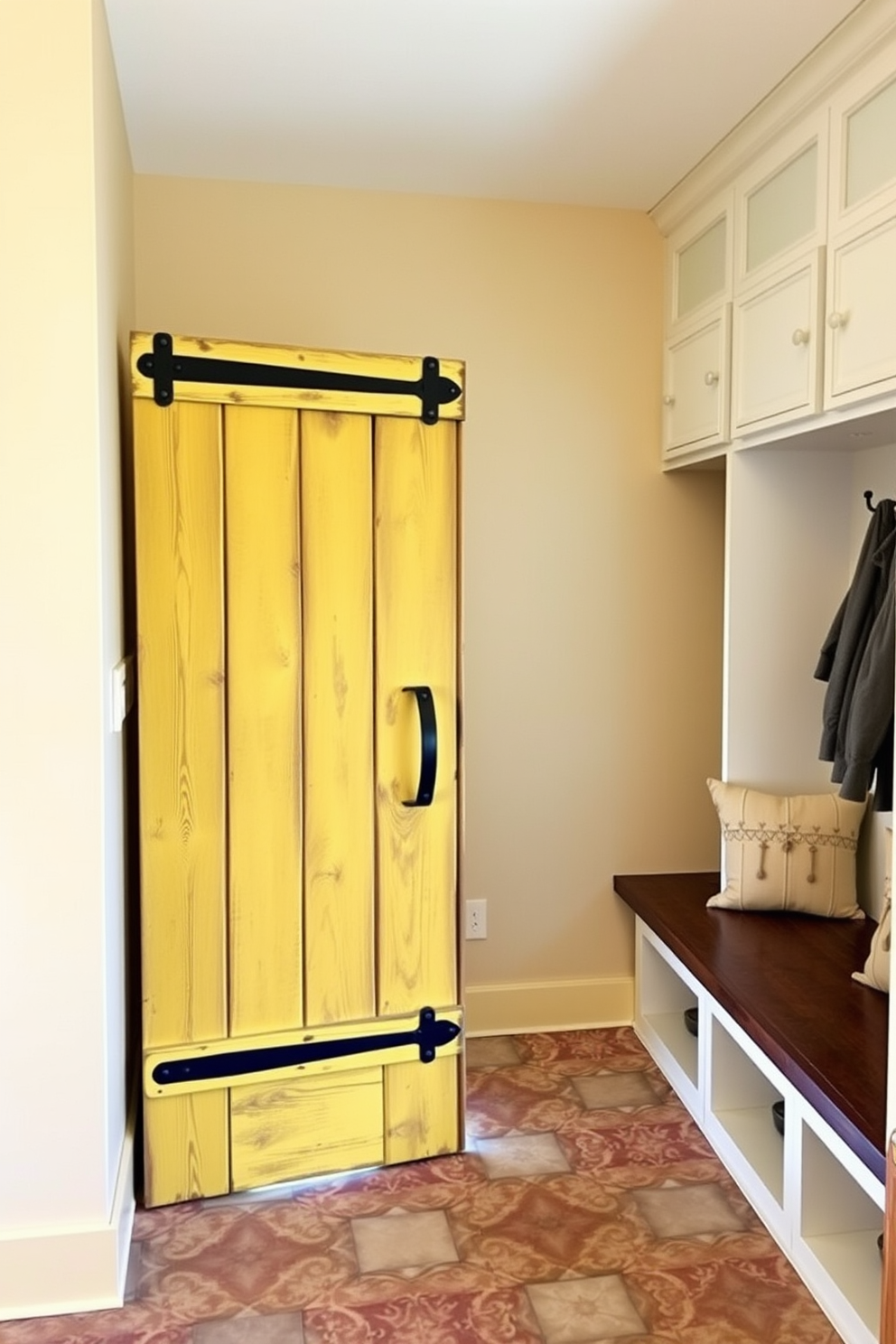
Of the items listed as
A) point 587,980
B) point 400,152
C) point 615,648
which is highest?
point 400,152

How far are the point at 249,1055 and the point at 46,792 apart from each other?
2.46 feet

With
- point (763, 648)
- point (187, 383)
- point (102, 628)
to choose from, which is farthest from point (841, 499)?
point (102, 628)

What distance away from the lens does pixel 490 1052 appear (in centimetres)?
288

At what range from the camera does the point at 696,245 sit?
2770mm

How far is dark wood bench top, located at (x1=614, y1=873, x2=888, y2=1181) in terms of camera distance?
1.77m

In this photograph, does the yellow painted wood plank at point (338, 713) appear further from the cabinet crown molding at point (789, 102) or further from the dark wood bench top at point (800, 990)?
the cabinet crown molding at point (789, 102)

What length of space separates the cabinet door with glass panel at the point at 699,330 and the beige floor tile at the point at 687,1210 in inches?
66.7

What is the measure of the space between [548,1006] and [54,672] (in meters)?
1.83

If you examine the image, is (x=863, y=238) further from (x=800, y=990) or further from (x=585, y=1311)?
(x=585, y=1311)

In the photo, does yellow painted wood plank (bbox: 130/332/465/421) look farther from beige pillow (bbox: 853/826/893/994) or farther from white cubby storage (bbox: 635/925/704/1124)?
white cubby storage (bbox: 635/925/704/1124)

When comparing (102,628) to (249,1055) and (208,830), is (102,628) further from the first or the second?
(249,1055)

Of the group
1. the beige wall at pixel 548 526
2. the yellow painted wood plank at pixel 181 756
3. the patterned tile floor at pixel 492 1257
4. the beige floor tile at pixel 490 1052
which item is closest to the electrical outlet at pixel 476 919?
the beige wall at pixel 548 526

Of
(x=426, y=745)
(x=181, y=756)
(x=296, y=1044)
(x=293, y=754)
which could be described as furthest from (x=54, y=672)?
(x=296, y=1044)

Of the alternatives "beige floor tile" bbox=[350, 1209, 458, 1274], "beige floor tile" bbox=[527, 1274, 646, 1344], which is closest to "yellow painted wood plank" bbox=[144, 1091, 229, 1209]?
"beige floor tile" bbox=[350, 1209, 458, 1274]
